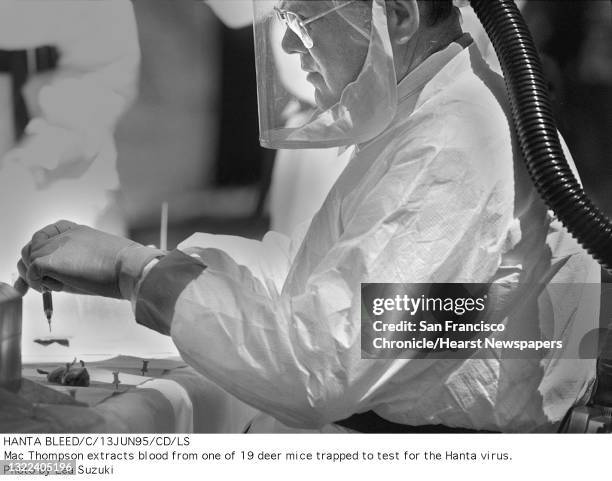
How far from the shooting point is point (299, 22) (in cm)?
142

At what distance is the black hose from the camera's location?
1.32 m

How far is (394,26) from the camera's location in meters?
1.37

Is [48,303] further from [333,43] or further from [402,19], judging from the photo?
[402,19]

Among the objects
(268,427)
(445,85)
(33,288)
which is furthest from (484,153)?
(33,288)

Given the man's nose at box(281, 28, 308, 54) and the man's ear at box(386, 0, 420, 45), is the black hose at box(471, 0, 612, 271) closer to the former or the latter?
the man's ear at box(386, 0, 420, 45)

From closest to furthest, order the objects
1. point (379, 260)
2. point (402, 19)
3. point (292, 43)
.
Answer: point (379, 260)
point (402, 19)
point (292, 43)

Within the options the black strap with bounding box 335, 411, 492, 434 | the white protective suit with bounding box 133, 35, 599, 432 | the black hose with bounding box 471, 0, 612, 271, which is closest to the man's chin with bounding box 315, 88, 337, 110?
the white protective suit with bounding box 133, 35, 599, 432

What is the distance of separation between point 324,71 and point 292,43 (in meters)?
0.10

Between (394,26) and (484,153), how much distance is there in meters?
0.30

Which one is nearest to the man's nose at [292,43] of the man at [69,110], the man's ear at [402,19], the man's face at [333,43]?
the man's face at [333,43]

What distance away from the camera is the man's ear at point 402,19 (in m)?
1.34

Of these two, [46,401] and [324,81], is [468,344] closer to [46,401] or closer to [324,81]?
[324,81]

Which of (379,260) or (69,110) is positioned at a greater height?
(69,110)

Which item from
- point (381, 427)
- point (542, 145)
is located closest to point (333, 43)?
point (542, 145)
